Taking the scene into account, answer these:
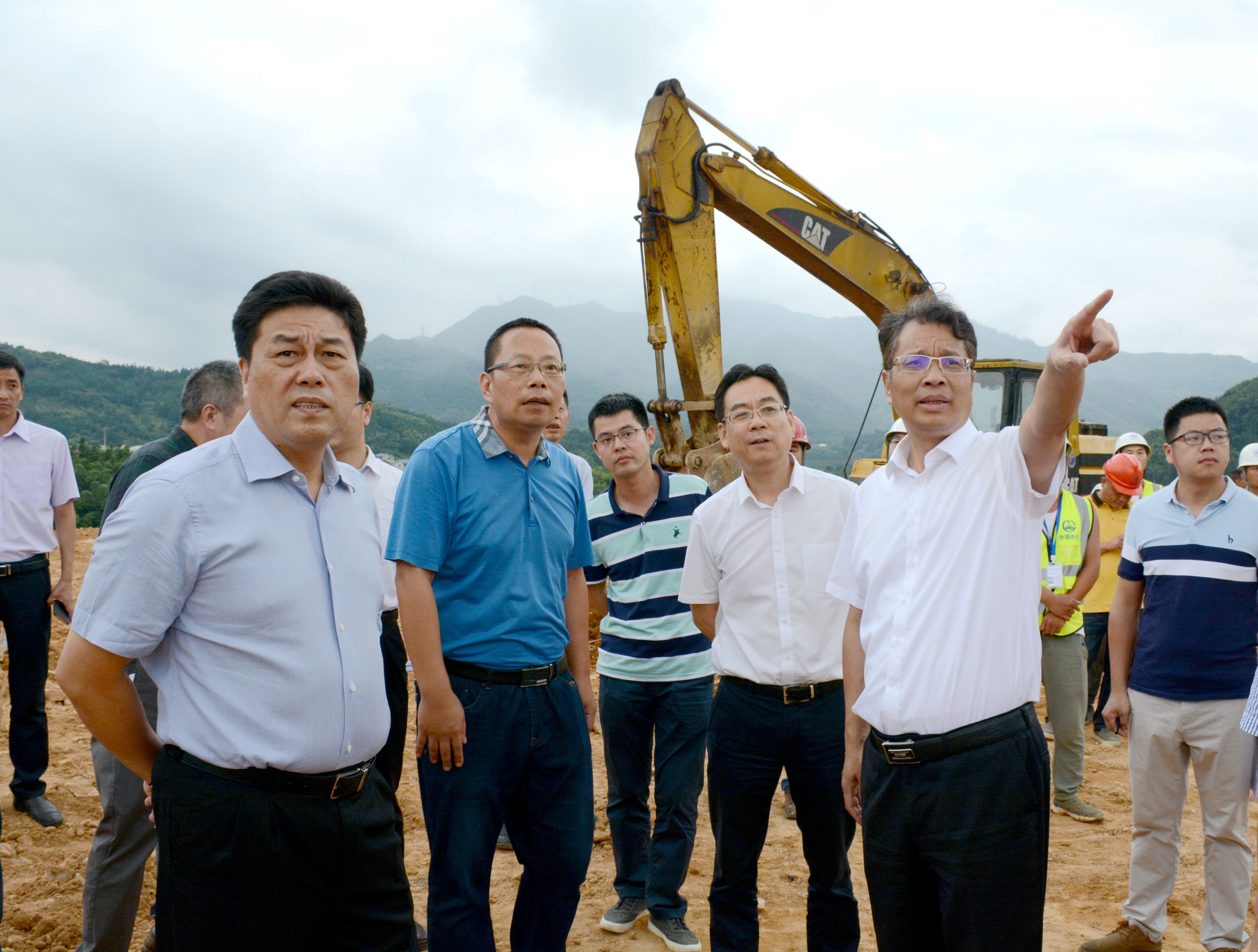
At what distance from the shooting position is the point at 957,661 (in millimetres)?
2004

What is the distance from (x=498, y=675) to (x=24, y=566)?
11.4ft

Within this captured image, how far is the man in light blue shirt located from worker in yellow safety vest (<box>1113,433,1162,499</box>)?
21.2ft

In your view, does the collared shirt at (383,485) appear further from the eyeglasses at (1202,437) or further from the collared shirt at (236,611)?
the eyeglasses at (1202,437)

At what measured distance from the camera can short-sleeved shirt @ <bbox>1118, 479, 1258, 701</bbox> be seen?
3.16 meters

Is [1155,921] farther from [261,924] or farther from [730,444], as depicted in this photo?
[261,924]

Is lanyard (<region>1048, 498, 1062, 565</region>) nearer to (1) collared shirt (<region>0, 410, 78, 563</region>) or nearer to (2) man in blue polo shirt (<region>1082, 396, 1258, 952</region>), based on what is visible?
(2) man in blue polo shirt (<region>1082, 396, 1258, 952</region>)

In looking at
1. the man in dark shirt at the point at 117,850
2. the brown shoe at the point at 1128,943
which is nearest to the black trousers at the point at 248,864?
the man in dark shirt at the point at 117,850

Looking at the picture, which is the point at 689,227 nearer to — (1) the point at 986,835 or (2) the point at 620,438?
(2) the point at 620,438

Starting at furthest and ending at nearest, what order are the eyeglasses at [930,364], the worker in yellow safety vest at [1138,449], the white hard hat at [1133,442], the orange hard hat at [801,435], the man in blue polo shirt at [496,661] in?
the white hard hat at [1133,442], the worker in yellow safety vest at [1138,449], the orange hard hat at [801,435], the man in blue polo shirt at [496,661], the eyeglasses at [930,364]

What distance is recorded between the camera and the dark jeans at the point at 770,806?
8.95ft

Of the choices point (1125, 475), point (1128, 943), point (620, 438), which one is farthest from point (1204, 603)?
point (1125, 475)

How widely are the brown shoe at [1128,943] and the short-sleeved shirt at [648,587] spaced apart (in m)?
1.94

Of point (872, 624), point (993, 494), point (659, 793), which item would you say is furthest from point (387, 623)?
point (993, 494)

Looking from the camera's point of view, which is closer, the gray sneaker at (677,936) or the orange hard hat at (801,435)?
the gray sneaker at (677,936)
